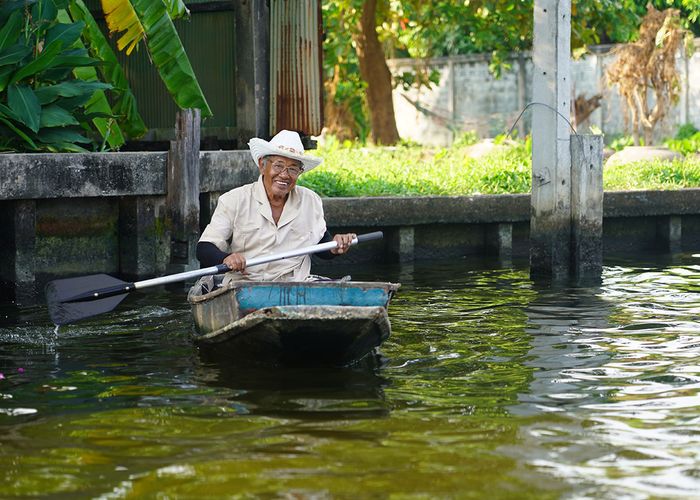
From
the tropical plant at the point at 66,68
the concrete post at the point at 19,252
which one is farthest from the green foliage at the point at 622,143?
the concrete post at the point at 19,252

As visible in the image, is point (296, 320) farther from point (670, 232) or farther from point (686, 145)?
point (686, 145)

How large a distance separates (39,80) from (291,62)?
283cm

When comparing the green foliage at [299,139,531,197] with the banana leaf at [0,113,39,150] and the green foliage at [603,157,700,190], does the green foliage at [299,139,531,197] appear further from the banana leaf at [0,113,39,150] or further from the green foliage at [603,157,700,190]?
the banana leaf at [0,113,39,150]

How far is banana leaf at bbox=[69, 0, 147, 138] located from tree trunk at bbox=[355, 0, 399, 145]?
10201 millimetres

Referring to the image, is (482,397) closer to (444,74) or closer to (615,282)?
(615,282)

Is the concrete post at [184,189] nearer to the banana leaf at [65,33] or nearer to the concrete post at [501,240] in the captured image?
the banana leaf at [65,33]

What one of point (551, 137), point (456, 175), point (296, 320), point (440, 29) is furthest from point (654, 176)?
point (296, 320)

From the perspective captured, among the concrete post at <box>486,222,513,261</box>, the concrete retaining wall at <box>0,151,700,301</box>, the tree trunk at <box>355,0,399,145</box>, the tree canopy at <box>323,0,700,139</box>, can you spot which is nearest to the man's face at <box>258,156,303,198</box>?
the concrete retaining wall at <box>0,151,700,301</box>

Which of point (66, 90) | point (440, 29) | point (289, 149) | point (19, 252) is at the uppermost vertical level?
point (440, 29)

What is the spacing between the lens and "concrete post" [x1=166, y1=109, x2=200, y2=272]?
36.2ft

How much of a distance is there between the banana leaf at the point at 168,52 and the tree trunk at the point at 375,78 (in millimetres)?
10634

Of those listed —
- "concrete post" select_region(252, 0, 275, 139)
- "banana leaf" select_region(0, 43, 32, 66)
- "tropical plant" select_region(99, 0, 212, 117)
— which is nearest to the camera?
"banana leaf" select_region(0, 43, 32, 66)

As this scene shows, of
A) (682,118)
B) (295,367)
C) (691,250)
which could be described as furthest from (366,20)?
(295,367)

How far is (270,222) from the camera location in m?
8.49
